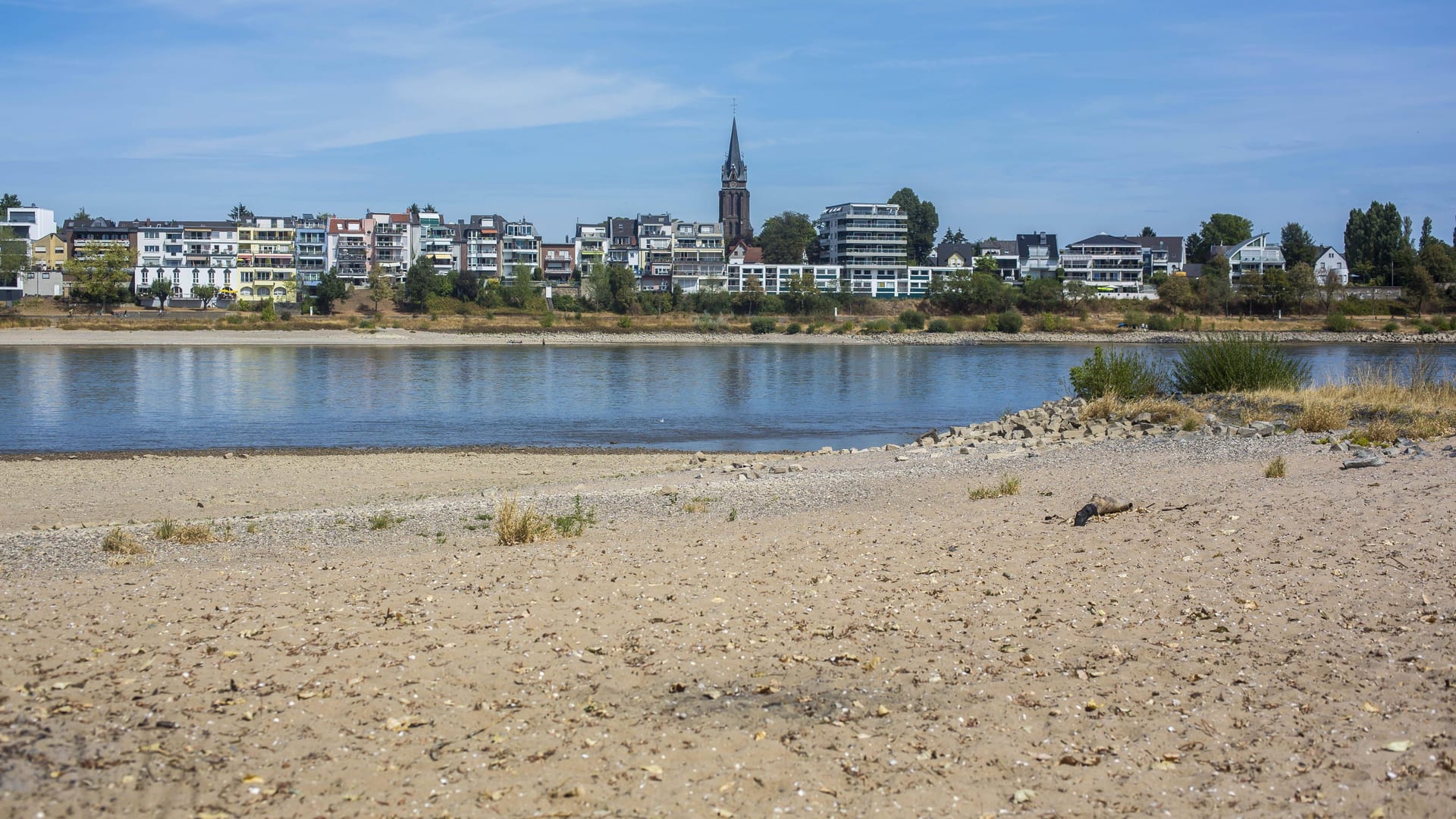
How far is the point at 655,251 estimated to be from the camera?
465 feet

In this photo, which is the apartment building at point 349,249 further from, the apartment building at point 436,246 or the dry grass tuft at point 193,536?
the dry grass tuft at point 193,536

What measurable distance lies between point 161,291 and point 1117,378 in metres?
104

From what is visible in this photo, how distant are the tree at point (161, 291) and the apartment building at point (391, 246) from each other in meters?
21.8

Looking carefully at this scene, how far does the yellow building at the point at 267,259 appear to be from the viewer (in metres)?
120

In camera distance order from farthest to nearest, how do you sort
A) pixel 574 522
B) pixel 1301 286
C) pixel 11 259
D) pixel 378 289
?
pixel 378 289, pixel 1301 286, pixel 11 259, pixel 574 522

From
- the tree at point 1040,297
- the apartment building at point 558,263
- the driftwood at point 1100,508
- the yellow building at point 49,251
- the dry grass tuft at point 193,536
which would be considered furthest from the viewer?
the apartment building at point 558,263

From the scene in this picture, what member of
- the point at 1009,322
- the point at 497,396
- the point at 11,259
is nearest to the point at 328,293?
the point at 11,259

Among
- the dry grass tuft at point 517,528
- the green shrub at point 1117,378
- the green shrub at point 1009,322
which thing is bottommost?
the dry grass tuft at point 517,528

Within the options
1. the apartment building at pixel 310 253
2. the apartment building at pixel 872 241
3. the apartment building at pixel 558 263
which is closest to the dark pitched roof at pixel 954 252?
the apartment building at pixel 872 241

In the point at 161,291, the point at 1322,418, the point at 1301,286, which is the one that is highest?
the point at 161,291

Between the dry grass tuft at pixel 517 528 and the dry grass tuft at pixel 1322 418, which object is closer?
the dry grass tuft at pixel 517 528

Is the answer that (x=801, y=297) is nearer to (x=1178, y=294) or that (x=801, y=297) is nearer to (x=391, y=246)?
(x=1178, y=294)

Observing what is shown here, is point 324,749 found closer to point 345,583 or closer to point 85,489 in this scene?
point 345,583

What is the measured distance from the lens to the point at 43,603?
8.18 meters
